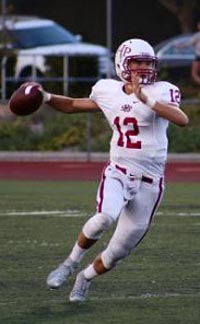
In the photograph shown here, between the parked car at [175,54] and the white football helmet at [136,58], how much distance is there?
17814mm

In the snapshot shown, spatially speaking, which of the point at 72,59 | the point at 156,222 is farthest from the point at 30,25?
the point at 156,222

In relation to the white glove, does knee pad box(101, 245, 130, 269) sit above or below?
below

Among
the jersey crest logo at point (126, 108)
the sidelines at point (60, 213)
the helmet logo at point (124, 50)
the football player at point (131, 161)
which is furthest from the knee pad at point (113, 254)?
the sidelines at point (60, 213)

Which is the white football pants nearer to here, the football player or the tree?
the football player

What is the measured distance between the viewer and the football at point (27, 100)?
28.3 ft

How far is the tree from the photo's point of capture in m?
34.8

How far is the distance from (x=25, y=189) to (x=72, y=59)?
9.22 meters

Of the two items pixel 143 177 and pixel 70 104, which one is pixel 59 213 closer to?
pixel 70 104

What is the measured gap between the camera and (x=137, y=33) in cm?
3753

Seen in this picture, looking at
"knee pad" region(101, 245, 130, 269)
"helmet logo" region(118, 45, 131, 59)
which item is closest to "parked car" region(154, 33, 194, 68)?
"helmet logo" region(118, 45, 131, 59)

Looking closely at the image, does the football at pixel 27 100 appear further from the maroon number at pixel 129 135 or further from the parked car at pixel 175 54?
the parked car at pixel 175 54

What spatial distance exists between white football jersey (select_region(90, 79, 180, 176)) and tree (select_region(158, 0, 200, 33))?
1039 inches

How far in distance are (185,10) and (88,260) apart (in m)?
25.2

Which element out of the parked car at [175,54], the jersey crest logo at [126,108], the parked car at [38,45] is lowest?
the parked car at [175,54]
